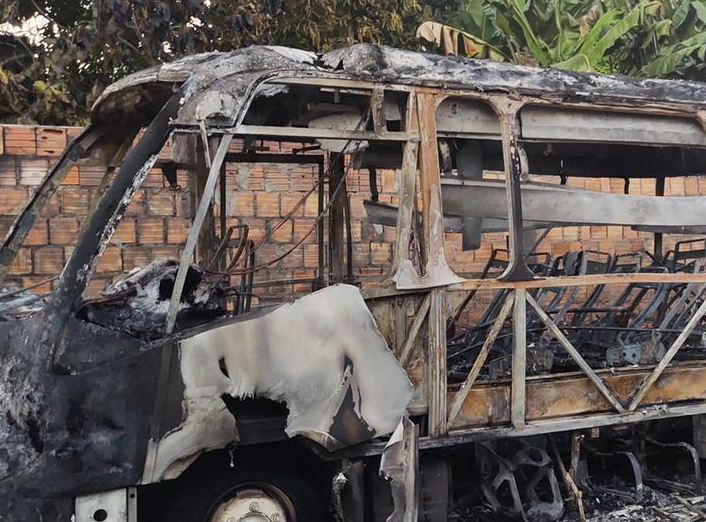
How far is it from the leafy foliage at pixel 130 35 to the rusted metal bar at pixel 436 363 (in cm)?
453

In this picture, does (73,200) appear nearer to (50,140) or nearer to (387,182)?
(50,140)

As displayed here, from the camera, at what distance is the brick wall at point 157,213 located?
607 centimetres

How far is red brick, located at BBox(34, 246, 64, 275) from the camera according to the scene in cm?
610

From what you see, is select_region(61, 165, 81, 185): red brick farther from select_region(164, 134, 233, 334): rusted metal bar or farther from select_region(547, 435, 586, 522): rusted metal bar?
select_region(547, 435, 586, 522): rusted metal bar

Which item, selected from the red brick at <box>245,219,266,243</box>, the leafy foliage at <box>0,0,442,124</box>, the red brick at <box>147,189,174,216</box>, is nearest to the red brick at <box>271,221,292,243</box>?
the red brick at <box>245,219,266,243</box>

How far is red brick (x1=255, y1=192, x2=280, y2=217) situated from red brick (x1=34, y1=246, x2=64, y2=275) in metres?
1.74

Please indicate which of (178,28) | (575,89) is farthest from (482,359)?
(178,28)

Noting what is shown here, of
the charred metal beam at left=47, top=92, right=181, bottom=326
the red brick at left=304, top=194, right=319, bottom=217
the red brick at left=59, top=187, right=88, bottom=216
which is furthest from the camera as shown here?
the red brick at left=304, top=194, right=319, bottom=217

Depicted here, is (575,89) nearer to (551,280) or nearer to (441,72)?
(441,72)

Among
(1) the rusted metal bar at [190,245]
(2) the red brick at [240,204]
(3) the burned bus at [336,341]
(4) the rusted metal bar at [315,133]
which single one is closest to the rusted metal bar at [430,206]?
(3) the burned bus at [336,341]

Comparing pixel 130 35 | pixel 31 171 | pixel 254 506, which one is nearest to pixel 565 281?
pixel 254 506

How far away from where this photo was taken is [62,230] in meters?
6.18

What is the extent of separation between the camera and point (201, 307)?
3.69m

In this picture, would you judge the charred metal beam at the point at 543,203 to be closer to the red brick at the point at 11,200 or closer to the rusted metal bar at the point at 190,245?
the rusted metal bar at the point at 190,245
